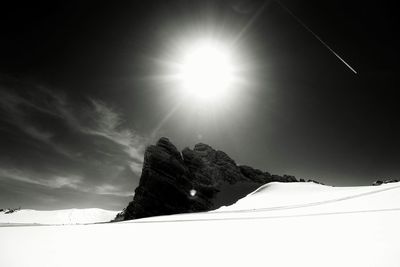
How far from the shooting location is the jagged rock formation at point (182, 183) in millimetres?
61375

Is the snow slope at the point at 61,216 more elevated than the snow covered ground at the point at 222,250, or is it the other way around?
the snow slope at the point at 61,216

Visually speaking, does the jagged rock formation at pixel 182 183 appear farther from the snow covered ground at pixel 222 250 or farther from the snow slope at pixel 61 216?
the snow covered ground at pixel 222 250

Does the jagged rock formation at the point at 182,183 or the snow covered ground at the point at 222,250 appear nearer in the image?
the snow covered ground at the point at 222,250

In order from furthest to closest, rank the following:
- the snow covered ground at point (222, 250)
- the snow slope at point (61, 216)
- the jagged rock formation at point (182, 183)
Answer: the snow slope at point (61, 216), the jagged rock formation at point (182, 183), the snow covered ground at point (222, 250)

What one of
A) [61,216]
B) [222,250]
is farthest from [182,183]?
[222,250]

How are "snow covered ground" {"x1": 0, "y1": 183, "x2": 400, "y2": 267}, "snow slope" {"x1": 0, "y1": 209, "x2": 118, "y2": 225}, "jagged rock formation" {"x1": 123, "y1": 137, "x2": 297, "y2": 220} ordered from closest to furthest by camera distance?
"snow covered ground" {"x1": 0, "y1": 183, "x2": 400, "y2": 267}, "jagged rock formation" {"x1": 123, "y1": 137, "x2": 297, "y2": 220}, "snow slope" {"x1": 0, "y1": 209, "x2": 118, "y2": 225}

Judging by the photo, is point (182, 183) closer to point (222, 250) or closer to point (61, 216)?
point (61, 216)

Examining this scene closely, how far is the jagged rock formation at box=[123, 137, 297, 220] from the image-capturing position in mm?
61375

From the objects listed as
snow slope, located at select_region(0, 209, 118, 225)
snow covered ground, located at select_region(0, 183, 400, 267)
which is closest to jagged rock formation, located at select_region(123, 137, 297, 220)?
snow slope, located at select_region(0, 209, 118, 225)

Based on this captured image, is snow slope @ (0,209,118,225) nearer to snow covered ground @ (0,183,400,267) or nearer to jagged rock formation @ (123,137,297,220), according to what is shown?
jagged rock formation @ (123,137,297,220)

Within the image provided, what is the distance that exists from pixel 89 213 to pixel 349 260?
114877mm

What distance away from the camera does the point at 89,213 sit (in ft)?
339

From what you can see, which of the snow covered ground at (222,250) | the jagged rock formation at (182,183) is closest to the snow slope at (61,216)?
the jagged rock formation at (182,183)

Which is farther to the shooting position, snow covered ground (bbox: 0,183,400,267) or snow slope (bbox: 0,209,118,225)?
snow slope (bbox: 0,209,118,225)
